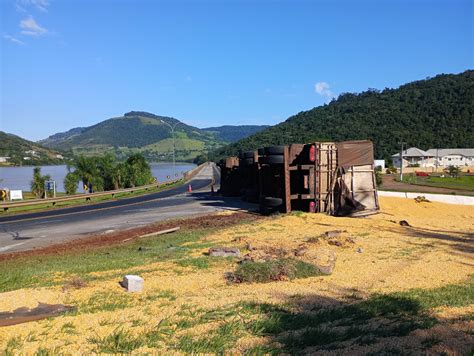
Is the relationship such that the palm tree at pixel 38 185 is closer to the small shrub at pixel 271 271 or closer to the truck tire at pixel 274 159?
the truck tire at pixel 274 159

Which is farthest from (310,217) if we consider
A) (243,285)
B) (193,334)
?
(193,334)

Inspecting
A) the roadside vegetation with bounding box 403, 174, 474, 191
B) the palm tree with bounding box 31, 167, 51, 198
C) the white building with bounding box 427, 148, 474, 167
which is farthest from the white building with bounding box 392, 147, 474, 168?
the palm tree with bounding box 31, 167, 51, 198

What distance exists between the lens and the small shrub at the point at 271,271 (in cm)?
864

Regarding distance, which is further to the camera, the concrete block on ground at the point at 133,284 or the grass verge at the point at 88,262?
the grass verge at the point at 88,262

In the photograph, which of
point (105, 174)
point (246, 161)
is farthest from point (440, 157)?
point (246, 161)

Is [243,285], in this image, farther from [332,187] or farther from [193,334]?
[332,187]

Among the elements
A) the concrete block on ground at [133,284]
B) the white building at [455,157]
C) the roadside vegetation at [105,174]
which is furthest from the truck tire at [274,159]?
the white building at [455,157]

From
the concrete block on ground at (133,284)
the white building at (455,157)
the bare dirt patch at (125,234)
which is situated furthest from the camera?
the white building at (455,157)

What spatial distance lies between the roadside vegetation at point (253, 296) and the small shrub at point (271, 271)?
2 cm

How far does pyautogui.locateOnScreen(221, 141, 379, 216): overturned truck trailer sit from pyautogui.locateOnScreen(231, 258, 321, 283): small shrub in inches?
415

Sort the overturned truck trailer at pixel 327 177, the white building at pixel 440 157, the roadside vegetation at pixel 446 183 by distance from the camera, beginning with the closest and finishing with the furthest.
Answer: the overturned truck trailer at pixel 327 177 → the roadside vegetation at pixel 446 183 → the white building at pixel 440 157

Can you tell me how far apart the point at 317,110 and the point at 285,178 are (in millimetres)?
157135

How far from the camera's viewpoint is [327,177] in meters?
19.8

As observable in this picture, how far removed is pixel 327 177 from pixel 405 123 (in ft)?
410
